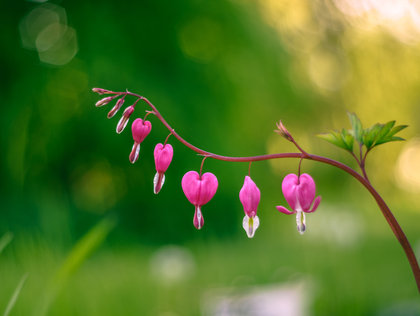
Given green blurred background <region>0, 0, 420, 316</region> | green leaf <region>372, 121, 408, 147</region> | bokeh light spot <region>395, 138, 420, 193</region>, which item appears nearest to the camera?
green leaf <region>372, 121, 408, 147</region>

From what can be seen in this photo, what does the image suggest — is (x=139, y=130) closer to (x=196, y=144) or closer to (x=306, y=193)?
(x=306, y=193)

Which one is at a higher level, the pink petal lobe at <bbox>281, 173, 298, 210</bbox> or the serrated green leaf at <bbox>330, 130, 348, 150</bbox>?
the serrated green leaf at <bbox>330, 130, 348, 150</bbox>

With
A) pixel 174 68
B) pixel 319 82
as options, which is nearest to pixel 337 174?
pixel 319 82

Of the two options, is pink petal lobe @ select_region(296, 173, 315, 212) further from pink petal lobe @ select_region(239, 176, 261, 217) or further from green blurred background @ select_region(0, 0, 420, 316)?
green blurred background @ select_region(0, 0, 420, 316)

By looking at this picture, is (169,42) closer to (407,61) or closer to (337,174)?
(337,174)

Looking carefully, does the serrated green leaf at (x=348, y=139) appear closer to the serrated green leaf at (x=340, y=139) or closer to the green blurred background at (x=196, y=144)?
the serrated green leaf at (x=340, y=139)

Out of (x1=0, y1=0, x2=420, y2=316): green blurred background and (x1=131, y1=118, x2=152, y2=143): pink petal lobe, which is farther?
(x1=0, y1=0, x2=420, y2=316): green blurred background

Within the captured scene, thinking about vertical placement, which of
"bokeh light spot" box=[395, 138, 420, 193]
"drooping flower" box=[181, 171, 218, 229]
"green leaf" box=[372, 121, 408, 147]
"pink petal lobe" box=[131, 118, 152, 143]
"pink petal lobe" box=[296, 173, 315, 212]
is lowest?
"bokeh light spot" box=[395, 138, 420, 193]

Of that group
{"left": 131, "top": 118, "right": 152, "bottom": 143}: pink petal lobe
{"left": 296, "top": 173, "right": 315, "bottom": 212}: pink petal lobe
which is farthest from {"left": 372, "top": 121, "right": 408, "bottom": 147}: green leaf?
{"left": 131, "top": 118, "right": 152, "bottom": 143}: pink petal lobe

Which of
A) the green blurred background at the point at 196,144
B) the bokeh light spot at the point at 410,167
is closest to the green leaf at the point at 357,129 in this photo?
the green blurred background at the point at 196,144
